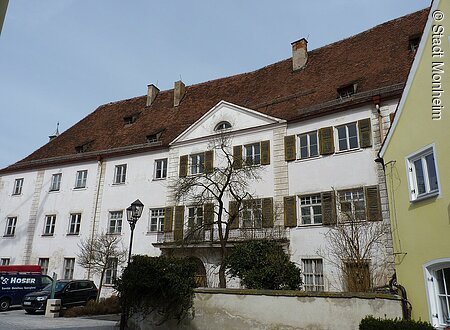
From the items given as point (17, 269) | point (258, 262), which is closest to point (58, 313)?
point (17, 269)

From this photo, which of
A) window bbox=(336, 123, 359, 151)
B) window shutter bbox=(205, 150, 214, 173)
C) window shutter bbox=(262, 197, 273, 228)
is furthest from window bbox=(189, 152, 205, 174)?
window bbox=(336, 123, 359, 151)

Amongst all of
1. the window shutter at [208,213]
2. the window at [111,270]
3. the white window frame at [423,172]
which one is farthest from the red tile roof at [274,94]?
the white window frame at [423,172]

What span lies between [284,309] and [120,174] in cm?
1780

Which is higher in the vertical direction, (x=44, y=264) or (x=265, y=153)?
(x=265, y=153)

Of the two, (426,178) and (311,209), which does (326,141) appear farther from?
(426,178)

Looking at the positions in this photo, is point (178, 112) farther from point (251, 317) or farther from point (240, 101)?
point (251, 317)

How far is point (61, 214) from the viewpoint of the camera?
2700 cm

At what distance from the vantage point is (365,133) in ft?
58.8

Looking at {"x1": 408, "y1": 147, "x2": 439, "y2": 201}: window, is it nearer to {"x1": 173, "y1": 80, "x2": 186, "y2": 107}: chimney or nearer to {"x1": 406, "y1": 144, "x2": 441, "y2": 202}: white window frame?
{"x1": 406, "y1": 144, "x2": 441, "y2": 202}: white window frame

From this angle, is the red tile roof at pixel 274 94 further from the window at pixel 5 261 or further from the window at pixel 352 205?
the window at pixel 5 261

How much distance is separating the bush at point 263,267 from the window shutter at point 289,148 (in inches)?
204

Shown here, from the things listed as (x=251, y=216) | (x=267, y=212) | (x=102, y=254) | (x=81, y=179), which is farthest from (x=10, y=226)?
(x=267, y=212)

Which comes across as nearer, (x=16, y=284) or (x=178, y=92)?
(x=16, y=284)

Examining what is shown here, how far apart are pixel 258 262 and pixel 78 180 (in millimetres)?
16799
